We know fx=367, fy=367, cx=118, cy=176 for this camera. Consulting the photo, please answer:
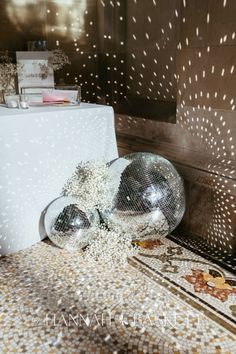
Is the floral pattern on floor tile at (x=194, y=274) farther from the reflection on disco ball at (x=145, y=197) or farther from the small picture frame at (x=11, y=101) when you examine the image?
the small picture frame at (x=11, y=101)

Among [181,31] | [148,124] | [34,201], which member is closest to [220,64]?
[181,31]

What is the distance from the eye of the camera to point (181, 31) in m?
2.61

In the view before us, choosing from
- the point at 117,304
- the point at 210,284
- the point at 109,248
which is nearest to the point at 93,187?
the point at 109,248

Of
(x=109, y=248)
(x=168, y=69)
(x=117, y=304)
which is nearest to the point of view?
(x=117, y=304)

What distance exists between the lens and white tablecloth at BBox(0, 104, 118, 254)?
7.25 feet

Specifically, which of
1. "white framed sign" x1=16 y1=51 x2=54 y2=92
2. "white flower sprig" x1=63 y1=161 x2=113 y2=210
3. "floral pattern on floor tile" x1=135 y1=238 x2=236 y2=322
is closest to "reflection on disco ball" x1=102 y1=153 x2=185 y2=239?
"white flower sprig" x1=63 y1=161 x2=113 y2=210

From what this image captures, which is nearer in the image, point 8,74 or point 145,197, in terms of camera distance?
point 145,197

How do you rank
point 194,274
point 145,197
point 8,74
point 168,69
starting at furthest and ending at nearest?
1. point 168,69
2. point 8,74
3. point 145,197
4. point 194,274

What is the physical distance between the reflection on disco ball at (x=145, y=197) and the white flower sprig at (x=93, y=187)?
0.15ft

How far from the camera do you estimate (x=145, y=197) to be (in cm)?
226

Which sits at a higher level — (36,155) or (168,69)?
(168,69)

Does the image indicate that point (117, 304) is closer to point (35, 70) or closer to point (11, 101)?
point (11, 101)

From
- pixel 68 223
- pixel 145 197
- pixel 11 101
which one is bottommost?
pixel 68 223

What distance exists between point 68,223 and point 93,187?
11.0 inches
